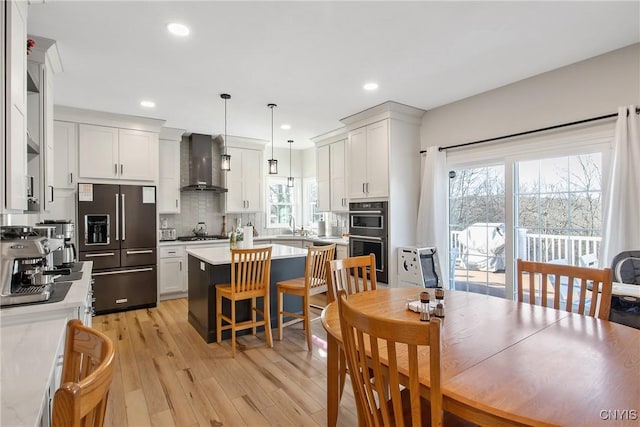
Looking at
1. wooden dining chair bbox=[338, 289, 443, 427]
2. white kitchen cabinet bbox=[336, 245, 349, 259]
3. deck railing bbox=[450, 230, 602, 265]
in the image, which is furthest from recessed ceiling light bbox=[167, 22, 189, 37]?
deck railing bbox=[450, 230, 602, 265]

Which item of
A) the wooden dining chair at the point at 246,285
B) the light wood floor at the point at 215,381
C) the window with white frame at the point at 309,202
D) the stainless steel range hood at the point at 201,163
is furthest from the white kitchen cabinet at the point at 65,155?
the window with white frame at the point at 309,202

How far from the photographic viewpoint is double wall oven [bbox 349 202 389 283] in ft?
13.2

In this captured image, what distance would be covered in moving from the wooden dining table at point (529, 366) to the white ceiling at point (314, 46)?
1865 mm

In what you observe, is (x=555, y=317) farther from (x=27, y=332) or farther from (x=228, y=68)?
(x=228, y=68)

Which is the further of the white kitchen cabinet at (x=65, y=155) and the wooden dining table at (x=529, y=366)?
the white kitchen cabinet at (x=65, y=155)

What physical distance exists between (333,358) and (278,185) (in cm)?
512

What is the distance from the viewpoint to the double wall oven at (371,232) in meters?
4.02

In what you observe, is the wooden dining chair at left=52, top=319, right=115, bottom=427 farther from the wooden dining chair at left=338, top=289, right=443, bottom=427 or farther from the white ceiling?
the white ceiling

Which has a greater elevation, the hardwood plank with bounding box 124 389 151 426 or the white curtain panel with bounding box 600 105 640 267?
the white curtain panel with bounding box 600 105 640 267

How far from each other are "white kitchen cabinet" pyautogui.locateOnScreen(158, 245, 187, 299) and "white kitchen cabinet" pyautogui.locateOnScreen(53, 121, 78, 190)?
140cm

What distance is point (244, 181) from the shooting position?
18.5ft

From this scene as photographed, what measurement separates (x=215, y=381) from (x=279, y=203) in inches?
171

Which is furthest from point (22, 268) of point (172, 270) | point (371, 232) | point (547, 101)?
point (547, 101)

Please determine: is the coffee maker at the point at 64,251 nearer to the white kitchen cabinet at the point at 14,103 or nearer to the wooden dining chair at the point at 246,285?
the white kitchen cabinet at the point at 14,103
